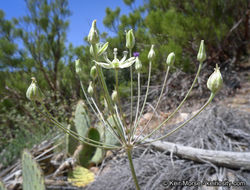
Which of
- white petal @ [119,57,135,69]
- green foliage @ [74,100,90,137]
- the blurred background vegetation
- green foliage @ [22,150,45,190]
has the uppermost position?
the blurred background vegetation

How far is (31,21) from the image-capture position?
521 centimetres

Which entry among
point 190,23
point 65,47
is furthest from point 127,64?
point 65,47

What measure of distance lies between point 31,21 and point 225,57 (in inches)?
197

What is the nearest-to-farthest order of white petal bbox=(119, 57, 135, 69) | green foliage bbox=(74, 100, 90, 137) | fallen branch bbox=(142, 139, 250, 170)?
white petal bbox=(119, 57, 135, 69) → fallen branch bbox=(142, 139, 250, 170) → green foliage bbox=(74, 100, 90, 137)

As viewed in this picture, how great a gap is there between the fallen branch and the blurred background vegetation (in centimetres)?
90

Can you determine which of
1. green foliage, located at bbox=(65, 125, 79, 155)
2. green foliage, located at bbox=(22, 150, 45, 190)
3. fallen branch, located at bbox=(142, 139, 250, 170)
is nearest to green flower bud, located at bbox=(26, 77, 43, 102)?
green foliage, located at bbox=(22, 150, 45, 190)

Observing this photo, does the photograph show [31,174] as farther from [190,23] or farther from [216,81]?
[190,23]

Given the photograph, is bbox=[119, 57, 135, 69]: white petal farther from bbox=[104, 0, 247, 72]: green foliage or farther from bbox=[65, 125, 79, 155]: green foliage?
bbox=[104, 0, 247, 72]: green foliage

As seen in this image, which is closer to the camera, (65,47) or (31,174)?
(31,174)

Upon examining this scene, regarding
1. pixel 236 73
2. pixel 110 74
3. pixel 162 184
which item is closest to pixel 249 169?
pixel 162 184

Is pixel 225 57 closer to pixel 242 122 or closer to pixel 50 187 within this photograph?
pixel 242 122

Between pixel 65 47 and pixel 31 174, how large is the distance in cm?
438

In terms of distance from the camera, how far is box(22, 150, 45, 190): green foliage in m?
1.36

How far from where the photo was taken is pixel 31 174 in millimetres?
1458
